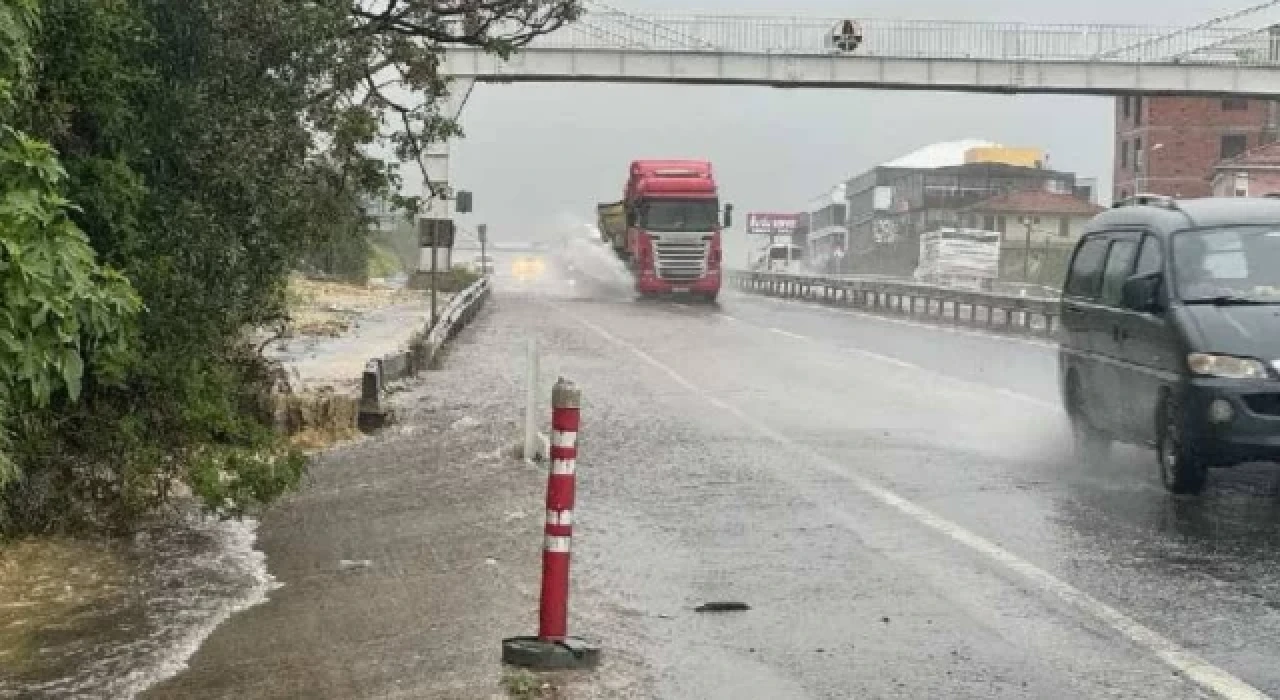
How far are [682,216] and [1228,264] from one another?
34.7 metres

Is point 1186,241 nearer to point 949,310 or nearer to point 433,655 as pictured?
point 433,655

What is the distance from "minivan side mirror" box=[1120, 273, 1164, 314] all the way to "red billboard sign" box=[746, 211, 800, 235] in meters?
118

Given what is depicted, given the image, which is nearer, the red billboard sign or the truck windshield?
the truck windshield

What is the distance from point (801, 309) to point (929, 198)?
70446 millimetres

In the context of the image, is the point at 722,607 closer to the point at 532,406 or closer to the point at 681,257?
the point at 532,406

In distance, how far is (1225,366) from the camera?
9.40 meters

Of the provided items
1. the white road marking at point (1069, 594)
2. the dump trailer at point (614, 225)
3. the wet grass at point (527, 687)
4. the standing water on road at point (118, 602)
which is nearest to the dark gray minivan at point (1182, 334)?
the white road marking at point (1069, 594)

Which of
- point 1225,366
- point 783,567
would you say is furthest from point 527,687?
point 1225,366

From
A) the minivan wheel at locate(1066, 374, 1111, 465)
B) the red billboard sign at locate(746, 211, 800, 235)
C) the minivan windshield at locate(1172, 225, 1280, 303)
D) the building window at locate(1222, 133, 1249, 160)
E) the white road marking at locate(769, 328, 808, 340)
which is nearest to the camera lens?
the minivan windshield at locate(1172, 225, 1280, 303)

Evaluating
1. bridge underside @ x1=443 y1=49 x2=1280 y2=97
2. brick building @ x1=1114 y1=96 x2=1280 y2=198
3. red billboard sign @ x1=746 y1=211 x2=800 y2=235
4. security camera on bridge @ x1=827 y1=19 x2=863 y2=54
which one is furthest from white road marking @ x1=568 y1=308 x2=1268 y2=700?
red billboard sign @ x1=746 y1=211 x2=800 y2=235

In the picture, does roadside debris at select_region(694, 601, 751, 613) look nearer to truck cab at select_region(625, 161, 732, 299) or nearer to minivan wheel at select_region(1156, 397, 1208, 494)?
minivan wheel at select_region(1156, 397, 1208, 494)

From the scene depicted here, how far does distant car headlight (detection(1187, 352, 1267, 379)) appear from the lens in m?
9.28

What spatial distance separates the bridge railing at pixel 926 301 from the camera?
1288 inches

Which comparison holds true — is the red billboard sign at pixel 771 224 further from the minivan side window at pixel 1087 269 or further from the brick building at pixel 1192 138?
the minivan side window at pixel 1087 269
